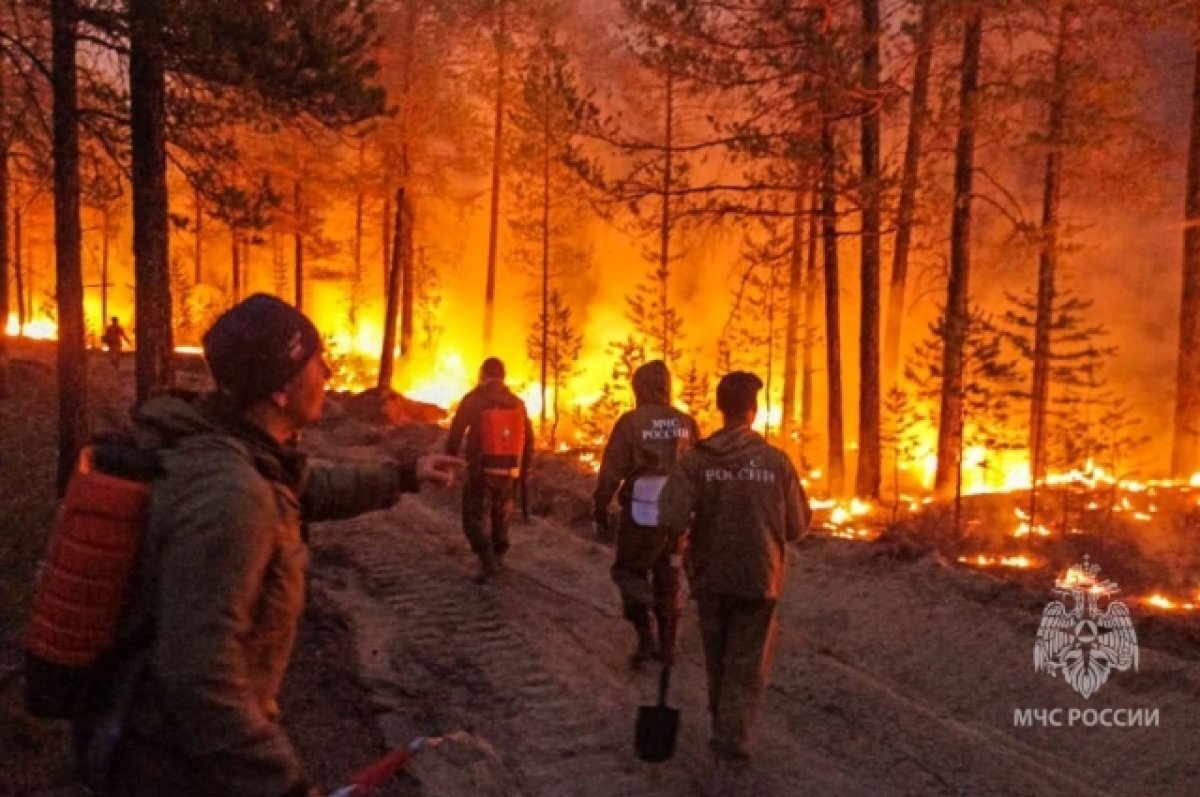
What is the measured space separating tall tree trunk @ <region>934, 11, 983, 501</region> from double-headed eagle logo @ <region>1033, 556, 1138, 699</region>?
4.87 m

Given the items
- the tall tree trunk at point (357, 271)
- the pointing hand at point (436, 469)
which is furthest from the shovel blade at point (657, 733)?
the tall tree trunk at point (357, 271)

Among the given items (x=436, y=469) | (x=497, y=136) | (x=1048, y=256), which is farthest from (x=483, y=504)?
(x=497, y=136)

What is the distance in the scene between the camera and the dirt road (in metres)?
5.53

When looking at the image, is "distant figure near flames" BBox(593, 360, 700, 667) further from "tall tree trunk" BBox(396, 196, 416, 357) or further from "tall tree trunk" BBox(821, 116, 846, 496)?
"tall tree trunk" BBox(396, 196, 416, 357)

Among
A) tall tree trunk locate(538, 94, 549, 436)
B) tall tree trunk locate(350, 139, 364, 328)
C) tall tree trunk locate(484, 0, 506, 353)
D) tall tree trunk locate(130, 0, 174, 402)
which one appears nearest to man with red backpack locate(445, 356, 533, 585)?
tall tree trunk locate(130, 0, 174, 402)

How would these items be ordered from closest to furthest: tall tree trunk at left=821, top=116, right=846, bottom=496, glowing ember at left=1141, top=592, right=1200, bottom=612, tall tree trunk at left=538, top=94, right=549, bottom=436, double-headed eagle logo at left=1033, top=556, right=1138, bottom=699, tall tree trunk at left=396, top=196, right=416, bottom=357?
double-headed eagle logo at left=1033, top=556, right=1138, bottom=699 → glowing ember at left=1141, top=592, right=1200, bottom=612 → tall tree trunk at left=821, top=116, right=846, bottom=496 → tall tree trunk at left=538, top=94, right=549, bottom=436 → tall tree trunk at left=396, top=196, right=416, bottom=357

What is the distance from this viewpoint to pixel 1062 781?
552 cm

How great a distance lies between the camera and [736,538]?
5.45m

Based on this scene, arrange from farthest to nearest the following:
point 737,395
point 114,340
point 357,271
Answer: point 357,271 → point 114,340 → point 737,395

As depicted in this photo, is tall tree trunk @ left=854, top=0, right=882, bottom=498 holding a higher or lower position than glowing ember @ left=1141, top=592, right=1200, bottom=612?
higher

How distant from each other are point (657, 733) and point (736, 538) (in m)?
1.16

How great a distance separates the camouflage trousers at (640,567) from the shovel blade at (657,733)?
165cm

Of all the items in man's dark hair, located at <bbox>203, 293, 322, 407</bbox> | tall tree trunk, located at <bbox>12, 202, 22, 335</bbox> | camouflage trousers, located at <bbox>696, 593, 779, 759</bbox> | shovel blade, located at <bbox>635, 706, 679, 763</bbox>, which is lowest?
shovel blade, located at <bbox>635, 706, 679, 763</bbox>

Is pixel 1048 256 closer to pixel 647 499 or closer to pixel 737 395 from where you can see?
pixel 647 499
